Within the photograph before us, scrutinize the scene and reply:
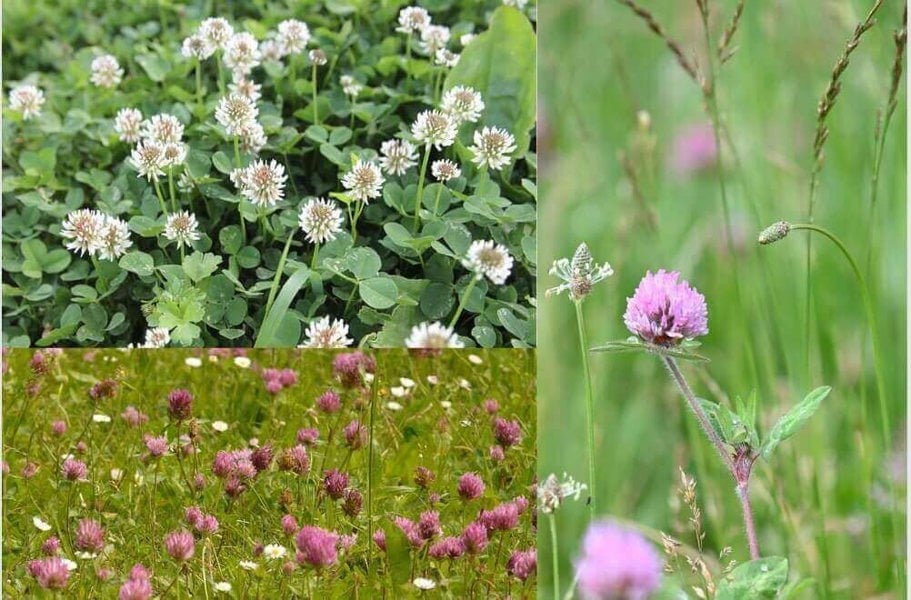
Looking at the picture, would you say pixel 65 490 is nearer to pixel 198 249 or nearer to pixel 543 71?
pixel 198 249

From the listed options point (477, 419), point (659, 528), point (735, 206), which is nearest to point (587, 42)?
point (735, 206)

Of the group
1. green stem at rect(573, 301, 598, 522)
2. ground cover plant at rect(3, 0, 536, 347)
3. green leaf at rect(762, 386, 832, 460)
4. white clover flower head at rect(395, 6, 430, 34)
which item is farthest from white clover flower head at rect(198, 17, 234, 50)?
green leaf at rect(762, 386, 832, 460)

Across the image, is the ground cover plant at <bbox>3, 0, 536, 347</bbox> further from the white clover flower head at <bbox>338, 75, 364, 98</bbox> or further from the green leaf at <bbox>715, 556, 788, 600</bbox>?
the green leaf at <bbox>715, 556, 788, 600</bbox>

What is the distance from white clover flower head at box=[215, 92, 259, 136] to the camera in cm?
135

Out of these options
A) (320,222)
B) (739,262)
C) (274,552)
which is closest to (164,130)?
(320,222)

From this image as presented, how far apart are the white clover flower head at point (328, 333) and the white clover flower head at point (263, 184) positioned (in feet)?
0.56

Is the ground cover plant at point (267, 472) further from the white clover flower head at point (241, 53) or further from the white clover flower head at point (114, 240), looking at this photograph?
the white clover flower head at point (241, 53)

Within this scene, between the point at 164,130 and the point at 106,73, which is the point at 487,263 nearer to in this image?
the point at 164,130

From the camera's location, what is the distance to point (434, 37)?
54.9 inches

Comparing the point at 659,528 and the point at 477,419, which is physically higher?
the point at 477,419

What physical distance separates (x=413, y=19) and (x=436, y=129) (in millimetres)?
188

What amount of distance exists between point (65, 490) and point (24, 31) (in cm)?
64

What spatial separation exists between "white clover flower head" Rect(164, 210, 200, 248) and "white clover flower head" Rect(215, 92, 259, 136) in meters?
0.13

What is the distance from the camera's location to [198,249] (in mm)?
1314
